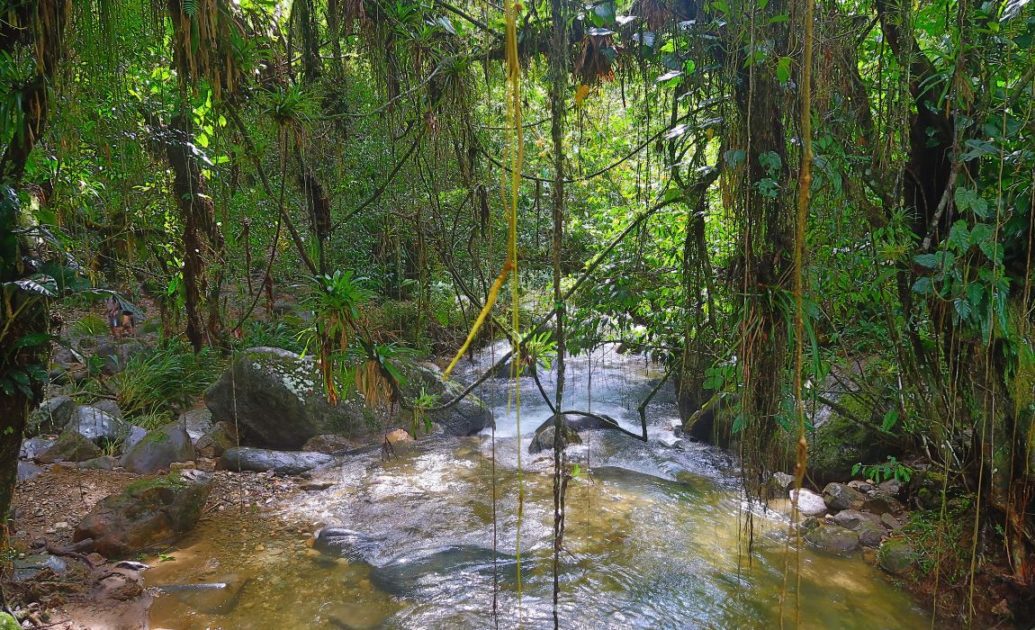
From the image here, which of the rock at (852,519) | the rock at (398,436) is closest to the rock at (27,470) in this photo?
the rock at (398,436)

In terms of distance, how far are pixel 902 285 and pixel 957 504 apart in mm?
1257

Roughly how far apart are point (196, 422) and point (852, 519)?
18.4 ft

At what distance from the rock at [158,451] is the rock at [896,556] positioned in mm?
4904

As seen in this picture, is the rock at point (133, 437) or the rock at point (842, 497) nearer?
the rock at point (842, 497)

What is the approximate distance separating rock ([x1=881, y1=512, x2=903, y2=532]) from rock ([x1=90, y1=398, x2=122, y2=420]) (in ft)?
19.9

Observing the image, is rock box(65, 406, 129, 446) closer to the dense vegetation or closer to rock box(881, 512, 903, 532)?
the dense vegetation

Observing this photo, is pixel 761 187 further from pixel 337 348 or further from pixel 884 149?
pixel 337 348

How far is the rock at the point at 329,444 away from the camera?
554cm

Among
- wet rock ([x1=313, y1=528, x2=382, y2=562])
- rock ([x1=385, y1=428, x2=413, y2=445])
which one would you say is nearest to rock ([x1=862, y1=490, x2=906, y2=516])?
wet rock ([x1=313, y1=528, x2=382, y2=562])

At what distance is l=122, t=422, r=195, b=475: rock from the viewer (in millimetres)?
4660

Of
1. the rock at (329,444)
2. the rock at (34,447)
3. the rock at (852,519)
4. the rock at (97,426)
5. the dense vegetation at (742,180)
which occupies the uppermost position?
the dense vegetation at (742,180)

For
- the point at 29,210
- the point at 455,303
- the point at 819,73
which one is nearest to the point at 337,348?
the point at 29,210

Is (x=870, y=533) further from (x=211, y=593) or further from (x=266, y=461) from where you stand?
(x=266, y=461)

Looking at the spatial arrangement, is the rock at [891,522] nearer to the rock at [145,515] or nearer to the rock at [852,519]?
the rock at [852,519]
